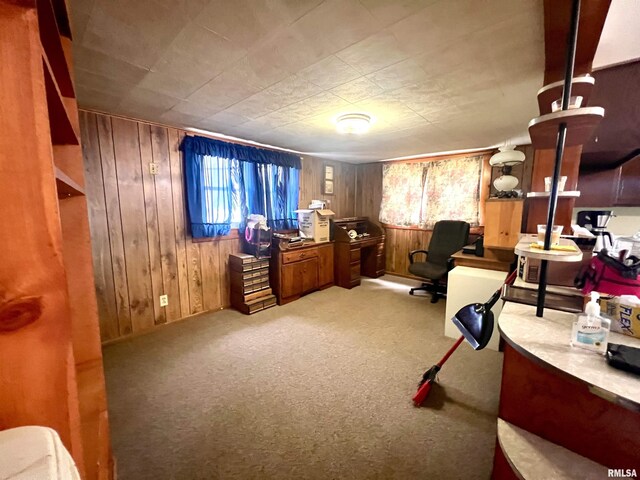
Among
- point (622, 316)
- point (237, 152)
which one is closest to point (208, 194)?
point (237, 152)

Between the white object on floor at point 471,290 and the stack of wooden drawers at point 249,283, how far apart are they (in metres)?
2.09

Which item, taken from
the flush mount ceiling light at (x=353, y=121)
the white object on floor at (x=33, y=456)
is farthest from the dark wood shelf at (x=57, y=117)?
the flush mount ceiling light at (x=353, y=121)

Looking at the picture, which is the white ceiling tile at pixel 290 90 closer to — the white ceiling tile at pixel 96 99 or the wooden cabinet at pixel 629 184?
the white ceiling tile at pixel 96 99

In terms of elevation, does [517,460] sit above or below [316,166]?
below

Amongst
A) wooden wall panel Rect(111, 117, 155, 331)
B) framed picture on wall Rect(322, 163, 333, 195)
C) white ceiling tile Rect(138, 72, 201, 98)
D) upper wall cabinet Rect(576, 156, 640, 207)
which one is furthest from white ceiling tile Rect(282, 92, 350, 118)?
framed picture on wall Rect(322, 163, 333, 195)

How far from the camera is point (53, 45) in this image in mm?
859

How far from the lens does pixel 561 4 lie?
1.00m

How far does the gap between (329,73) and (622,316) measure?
1.79m

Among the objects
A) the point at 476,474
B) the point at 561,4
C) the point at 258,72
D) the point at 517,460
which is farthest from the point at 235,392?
the point at 561,4

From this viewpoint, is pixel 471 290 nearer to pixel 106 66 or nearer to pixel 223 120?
pixel 223 120

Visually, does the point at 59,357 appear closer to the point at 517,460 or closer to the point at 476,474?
the point at 517,460

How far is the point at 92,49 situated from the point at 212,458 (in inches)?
89.2

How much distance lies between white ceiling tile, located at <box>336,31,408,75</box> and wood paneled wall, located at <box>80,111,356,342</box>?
7.23ft

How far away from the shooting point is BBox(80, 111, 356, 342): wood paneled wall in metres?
2.41
